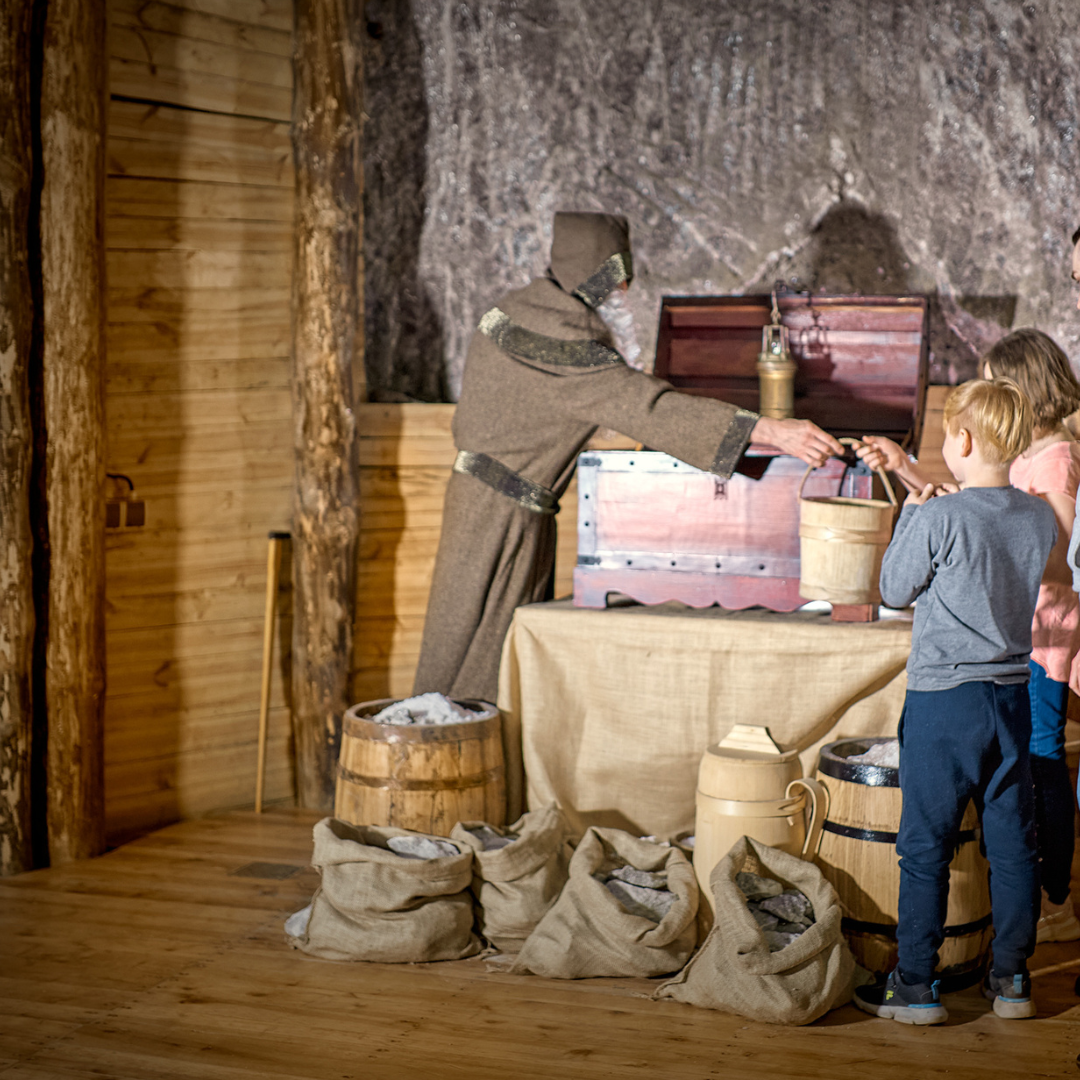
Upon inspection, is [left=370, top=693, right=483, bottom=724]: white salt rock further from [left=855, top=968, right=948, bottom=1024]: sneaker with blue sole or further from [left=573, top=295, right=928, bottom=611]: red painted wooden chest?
[left=855, top=968, right=948, bottom=1024]: sneaker with blue sole

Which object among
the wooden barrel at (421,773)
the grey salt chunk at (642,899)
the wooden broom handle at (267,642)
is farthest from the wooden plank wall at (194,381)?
the grey salt chunk at (642,899)

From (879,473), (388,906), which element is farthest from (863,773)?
(388,906)

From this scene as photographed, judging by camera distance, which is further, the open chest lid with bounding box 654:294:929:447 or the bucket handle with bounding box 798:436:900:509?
the open chest lid with bounding box 654:294:929:447

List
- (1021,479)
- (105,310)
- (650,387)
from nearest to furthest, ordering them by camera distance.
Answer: (1021,479) < (650,387) < (105,310)

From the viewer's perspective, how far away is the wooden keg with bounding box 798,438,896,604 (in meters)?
3.13

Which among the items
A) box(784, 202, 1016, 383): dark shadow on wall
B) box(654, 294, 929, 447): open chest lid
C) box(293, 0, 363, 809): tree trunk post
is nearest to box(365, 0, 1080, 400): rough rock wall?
box(784, 202, 1016, 383): dark shadow on wall

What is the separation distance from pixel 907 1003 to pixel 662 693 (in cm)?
99

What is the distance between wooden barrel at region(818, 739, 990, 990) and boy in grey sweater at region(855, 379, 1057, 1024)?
0.34 feet

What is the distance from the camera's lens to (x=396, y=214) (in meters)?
4.99

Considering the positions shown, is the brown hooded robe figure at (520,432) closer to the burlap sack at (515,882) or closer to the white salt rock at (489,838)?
the white salt rock at (489,838)

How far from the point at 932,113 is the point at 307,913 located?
3.45 metres

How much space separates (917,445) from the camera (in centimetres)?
385

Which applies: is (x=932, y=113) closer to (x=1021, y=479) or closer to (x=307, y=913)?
(x=1021, y=479)

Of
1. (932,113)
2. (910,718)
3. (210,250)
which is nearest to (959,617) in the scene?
(910,718)
